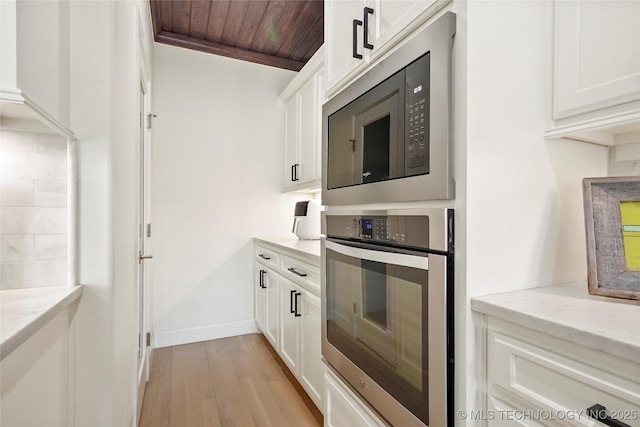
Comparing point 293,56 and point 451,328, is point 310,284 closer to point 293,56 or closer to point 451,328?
point 451,328

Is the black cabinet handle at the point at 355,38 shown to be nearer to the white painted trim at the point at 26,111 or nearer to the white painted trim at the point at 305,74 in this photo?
the white painted trim at the point at 26,111

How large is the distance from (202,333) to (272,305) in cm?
85

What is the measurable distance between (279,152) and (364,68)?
2097mm

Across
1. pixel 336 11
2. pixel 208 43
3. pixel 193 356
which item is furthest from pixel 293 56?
pixel 193 356

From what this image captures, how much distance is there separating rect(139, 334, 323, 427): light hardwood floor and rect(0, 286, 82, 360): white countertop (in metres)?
1.19

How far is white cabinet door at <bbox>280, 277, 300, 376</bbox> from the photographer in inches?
77.9

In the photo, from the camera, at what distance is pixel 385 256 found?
38.4 inches

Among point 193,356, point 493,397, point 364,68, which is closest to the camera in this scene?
point 493,397

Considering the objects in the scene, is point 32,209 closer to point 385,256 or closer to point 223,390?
point 385,256

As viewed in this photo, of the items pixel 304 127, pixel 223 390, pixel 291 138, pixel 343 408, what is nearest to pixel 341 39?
pixel 304 127

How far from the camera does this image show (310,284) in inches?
69.1

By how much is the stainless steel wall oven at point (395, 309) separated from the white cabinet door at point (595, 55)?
1.65ft

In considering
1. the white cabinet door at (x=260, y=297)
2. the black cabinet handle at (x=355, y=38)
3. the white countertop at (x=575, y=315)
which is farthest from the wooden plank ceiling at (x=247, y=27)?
the white countertop at (x=575, y=315)

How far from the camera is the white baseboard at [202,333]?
2.72 m
